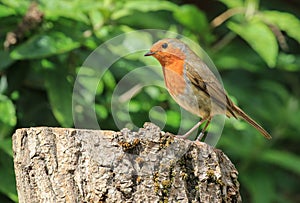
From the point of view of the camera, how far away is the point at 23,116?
4.68 meters

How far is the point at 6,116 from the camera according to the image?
4.23 meters

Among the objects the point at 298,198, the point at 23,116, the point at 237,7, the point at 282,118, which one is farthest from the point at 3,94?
the point at 298,198

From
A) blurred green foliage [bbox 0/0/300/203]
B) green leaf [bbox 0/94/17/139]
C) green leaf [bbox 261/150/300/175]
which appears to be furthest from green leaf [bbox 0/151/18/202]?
green leaf [bbox 261/150/300/175]

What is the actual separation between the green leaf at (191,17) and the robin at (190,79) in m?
1.21

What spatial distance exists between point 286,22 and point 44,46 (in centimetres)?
166

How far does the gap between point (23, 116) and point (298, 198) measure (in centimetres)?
334

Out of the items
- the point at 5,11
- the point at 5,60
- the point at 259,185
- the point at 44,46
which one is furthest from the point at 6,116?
the point at 259,185

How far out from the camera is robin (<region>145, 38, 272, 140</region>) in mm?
3541

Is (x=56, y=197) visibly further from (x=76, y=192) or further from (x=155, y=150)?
(x=155, y=150)

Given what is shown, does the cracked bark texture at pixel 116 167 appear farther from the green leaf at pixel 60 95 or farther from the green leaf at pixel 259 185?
the green leaf at pixel 259 185

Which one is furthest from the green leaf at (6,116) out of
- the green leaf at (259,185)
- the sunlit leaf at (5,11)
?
the green leaf at (259,185)

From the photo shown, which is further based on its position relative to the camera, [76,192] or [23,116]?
[23,116]

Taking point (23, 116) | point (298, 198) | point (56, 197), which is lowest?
point (298, 198)

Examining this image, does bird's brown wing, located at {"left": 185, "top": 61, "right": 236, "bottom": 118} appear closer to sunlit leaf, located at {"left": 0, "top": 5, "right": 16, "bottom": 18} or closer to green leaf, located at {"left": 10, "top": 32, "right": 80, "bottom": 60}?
green leaf, located at {"left": 10, "top": 32, "right": 80, "bottom": 60}
